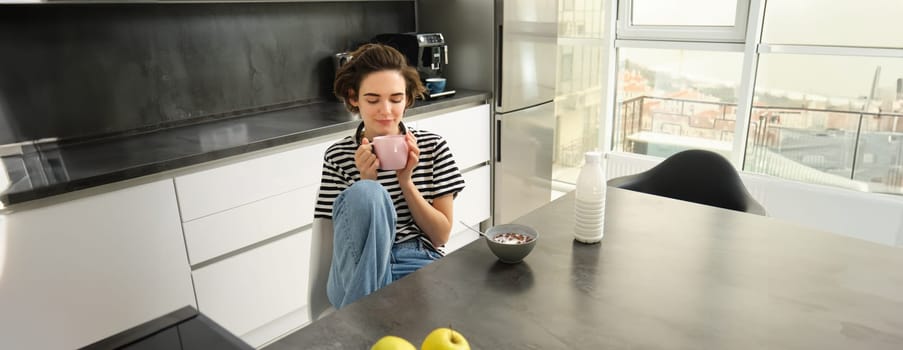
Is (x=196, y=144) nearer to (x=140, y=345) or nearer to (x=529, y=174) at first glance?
(x=140, y=345)

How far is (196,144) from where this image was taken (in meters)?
2.10

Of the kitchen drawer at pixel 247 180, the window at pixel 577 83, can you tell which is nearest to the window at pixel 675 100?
the window at pixel 577 83

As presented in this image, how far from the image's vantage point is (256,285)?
2207mm

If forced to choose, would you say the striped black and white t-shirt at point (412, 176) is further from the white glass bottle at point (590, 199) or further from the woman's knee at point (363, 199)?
→ the white glass bottle at point (590, 199)

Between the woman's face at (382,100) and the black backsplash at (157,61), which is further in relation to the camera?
the black backsplash at (157,61)

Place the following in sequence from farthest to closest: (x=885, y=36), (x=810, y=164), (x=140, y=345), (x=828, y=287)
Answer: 1. (x=810, y=164)
2. (x=885, y=36)
3. (x=828, y=287)
4. (x=140, y=345)

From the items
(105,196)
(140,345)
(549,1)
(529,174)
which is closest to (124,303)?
(105,196)

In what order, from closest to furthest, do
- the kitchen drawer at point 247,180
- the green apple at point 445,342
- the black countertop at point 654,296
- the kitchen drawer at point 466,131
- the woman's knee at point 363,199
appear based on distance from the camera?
the green apple at point 445,342
the black countertop at point 654,296
the woman's knee at point 363,199
the kitchen drawer at point 247,180
the kitchen drawer at point 466,131

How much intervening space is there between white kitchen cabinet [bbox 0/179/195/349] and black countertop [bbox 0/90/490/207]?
65mm

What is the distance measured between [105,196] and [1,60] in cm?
70

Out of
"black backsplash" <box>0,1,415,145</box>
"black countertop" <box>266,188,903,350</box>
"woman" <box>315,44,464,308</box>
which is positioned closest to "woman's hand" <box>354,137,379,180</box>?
"woman" <box>315,44,464,308</box>

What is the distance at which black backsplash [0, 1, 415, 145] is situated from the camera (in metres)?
2.06

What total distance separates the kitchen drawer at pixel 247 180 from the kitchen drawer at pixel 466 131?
624mm

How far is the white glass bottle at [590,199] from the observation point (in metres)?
1.39
